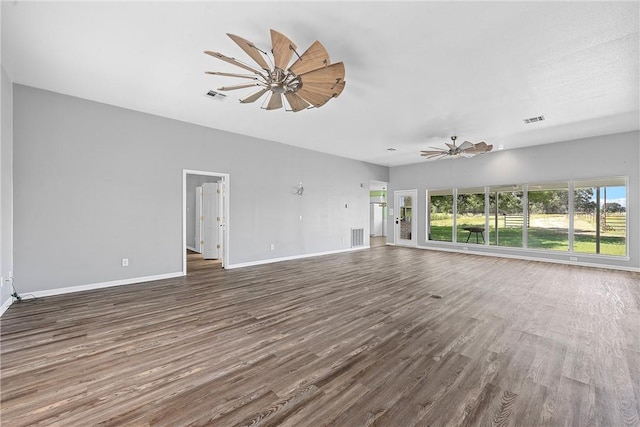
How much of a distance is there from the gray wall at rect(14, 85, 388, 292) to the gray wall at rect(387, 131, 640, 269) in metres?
5.47

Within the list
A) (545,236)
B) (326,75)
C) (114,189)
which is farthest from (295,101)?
(545,236)

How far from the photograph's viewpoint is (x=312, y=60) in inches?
93.5

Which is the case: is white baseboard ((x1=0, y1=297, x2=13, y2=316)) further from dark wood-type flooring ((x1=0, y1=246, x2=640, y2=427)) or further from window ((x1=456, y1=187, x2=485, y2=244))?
window ((x1=456, y1=187, x2=485, y2=244))

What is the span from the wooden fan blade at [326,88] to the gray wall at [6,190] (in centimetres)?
384

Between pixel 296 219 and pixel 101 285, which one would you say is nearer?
pixel 101 285

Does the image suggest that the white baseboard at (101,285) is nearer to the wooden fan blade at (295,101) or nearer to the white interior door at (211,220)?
the white interior door at (211,220)

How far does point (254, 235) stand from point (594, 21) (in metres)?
6.24

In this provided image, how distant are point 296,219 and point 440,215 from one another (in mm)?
5210

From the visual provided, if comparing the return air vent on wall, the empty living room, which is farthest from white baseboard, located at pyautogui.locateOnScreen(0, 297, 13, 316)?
the return air vent on wall

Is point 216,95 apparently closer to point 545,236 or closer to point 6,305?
point 6,305

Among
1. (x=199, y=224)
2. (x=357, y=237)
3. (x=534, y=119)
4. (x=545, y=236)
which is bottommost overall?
(x=357, y=237)

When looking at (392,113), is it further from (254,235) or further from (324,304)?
(254,235)

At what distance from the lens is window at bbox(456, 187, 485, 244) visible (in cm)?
830

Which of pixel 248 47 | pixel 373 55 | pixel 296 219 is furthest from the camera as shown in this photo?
pixel 296 219
